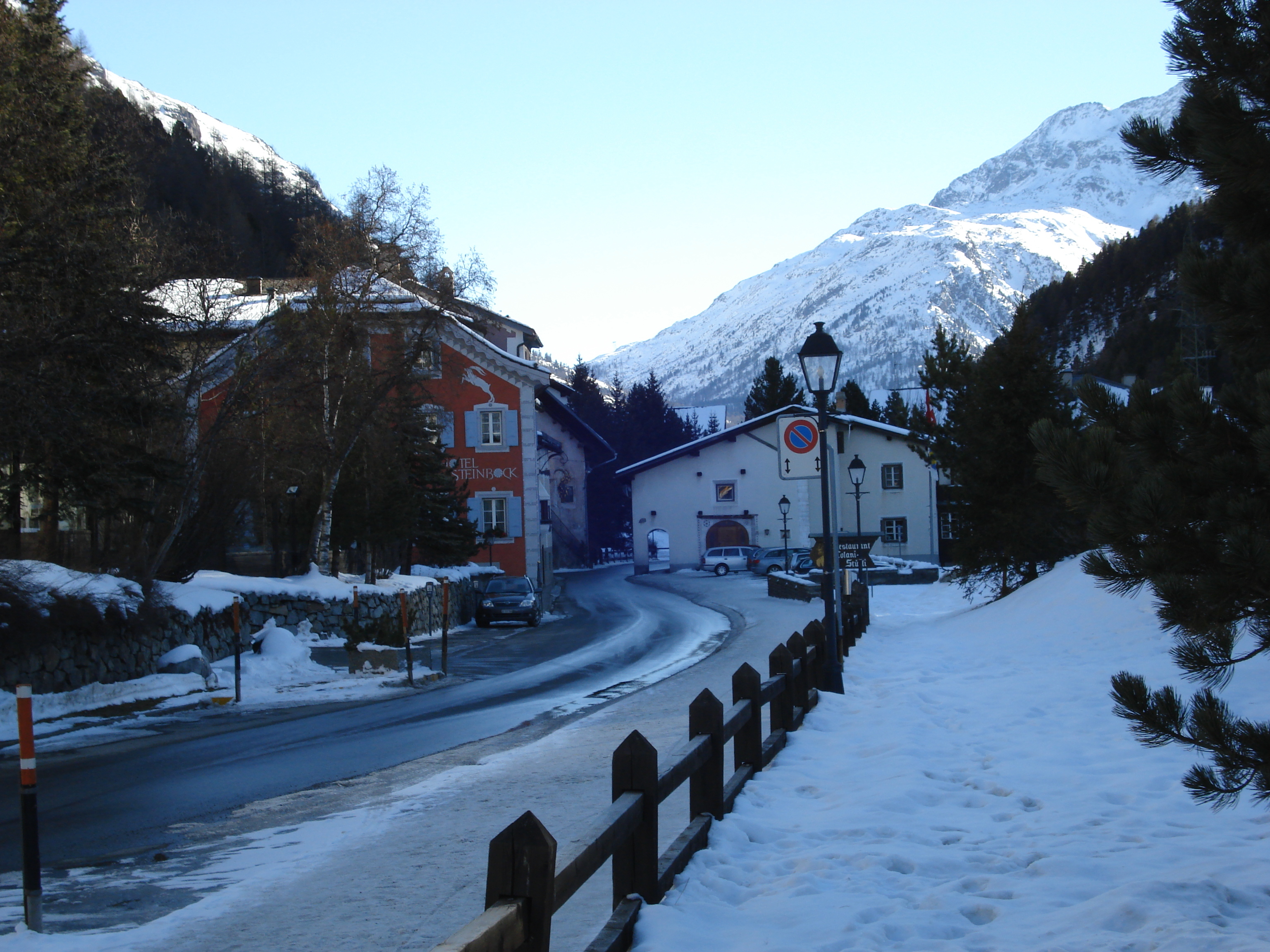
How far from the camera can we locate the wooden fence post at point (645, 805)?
4785 millimetres

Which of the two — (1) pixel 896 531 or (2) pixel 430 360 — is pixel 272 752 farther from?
(1) pixel 896 531

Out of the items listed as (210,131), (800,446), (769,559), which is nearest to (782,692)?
(800,446)

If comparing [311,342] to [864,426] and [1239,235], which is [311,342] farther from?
[864,426]

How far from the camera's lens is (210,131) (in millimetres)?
117812

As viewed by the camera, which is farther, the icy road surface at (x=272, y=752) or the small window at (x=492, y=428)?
the small window at (x=492, y=428)

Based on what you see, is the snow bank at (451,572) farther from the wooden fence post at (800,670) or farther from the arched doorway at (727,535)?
the wooden fence post at (800,670)

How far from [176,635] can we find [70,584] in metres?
2.58

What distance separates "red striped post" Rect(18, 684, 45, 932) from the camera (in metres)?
5.30

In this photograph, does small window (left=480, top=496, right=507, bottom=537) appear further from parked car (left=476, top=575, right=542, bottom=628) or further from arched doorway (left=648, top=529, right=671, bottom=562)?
arched doorway (left=648, top=529, right=671, bottom=562)

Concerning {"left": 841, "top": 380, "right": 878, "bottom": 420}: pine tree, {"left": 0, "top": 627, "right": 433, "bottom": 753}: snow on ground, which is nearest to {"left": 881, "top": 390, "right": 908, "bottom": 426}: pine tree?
{"left": 841, "top": 380, "right": 878, "bottom": 420}: pine tree

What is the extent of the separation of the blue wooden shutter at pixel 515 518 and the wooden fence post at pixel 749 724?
34.3m

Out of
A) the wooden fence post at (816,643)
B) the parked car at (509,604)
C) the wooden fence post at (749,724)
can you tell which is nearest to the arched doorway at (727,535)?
the parked car at (509,604)

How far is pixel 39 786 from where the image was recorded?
9133mm

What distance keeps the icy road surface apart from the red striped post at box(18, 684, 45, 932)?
1.56 m
